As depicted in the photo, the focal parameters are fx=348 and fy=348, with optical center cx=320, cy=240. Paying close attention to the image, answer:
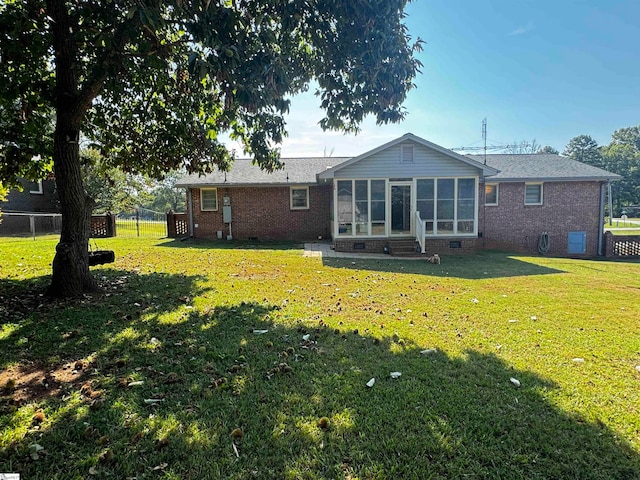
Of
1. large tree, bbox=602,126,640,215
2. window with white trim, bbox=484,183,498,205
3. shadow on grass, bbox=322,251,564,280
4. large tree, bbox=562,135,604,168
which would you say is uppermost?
large tree, bbox=562,135,604,168

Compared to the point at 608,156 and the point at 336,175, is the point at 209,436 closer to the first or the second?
the point at 336,175

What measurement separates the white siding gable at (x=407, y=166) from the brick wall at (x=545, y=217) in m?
3.75

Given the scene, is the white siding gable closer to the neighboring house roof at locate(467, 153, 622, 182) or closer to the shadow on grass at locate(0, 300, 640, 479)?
the neighboring house roof at locate(467, 153, 622, 182)

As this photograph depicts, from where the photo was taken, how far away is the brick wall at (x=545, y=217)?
1639 centimetres

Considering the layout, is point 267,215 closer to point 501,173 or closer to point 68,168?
point 501,173

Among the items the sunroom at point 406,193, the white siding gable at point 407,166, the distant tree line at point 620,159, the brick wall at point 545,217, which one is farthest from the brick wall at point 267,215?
the distant tree line at point 620,159

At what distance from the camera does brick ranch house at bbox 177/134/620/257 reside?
546 inches

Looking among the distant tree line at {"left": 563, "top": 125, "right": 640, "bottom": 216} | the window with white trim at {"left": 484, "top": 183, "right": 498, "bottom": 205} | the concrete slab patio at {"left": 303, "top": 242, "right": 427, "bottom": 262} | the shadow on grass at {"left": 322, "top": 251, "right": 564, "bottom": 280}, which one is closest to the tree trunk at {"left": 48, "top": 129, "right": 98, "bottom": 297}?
the shadow on grass at {"left": 322, "top": 251, "right": 564, "bottom": 280}

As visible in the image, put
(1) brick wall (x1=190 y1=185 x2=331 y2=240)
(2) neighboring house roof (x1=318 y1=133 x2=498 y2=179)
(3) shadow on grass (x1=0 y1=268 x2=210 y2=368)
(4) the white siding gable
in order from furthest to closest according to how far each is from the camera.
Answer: (1) brick wall (x1=190 y1=185 x2=331 y2=240)
(4) the white siding gable
(2) neighboring house roof (x1=318 y1=133 x2=498 y2=179)
(3) shadow on grass (x1=0 y1=268 x2=210 y2=368)

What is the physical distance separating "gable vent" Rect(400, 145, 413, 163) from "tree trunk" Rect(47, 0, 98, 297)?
426 inches

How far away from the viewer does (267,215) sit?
57.7 ft

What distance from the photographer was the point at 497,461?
216cm

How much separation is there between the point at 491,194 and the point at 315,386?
53.5 feet

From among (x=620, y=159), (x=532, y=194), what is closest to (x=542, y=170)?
(x=532, y=194)
